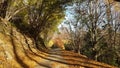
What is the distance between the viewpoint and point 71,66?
50.0ft

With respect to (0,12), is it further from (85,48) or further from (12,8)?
(85,48)

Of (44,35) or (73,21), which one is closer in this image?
(73,21)

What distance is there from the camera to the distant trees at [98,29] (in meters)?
30.8

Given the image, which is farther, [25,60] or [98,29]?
[98,29]

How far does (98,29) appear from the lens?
37.0 meters

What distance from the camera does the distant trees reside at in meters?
30.8

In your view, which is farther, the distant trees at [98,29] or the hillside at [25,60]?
the distant trees at [98,29]

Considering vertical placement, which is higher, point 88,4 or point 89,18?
point 88,4

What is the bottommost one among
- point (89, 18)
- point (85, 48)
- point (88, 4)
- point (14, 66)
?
point (85, 48)

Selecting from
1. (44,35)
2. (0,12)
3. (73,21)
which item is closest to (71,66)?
(0,12)

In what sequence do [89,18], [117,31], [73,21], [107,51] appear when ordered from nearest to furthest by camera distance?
[89,18] < [107,51] < [117,31] < [73,21]

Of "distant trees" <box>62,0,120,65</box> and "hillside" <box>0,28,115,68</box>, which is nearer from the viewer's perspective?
"hillside" <box>0,28,115,68</box>

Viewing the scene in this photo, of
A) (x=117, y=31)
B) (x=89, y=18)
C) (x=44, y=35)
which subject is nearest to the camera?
(x=89, y=18)

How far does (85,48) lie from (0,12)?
814 inches
